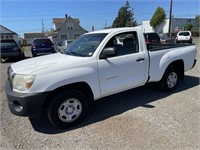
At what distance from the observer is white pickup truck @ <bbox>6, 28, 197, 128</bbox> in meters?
3.43

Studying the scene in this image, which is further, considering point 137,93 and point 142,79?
point 137,93

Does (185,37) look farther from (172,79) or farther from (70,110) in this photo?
(70,110)

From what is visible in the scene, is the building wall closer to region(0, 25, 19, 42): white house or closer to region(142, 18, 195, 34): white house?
region(142, 18, 195, 34): white house

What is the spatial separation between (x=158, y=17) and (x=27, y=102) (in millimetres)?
58921

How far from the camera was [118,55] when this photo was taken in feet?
14.2

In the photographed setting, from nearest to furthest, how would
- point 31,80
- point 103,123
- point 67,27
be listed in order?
1. point 31,80
2. point 103,123
3. point 67,27

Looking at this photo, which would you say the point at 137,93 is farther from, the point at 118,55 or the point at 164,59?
the point at 118,55

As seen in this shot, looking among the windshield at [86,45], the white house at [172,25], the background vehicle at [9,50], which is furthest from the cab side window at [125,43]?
the white house at [172,25]

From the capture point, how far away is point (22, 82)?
3.44 m

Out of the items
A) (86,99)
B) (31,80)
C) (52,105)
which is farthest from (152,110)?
(31,80)

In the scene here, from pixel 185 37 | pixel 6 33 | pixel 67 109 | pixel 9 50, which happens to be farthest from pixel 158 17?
pixel 67 109

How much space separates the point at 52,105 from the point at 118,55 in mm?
1748

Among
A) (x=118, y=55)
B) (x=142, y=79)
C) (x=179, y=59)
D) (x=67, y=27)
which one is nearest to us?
(x=118, y=55)

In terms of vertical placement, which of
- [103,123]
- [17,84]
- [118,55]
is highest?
[118,55]
